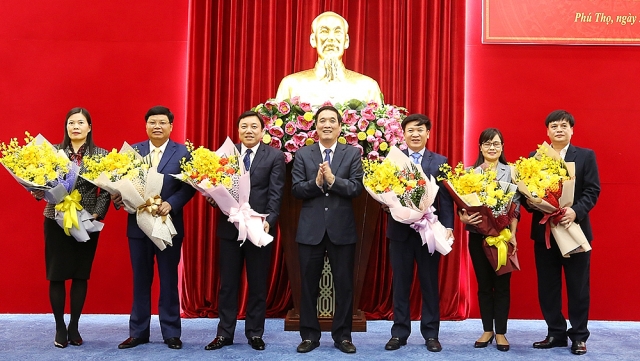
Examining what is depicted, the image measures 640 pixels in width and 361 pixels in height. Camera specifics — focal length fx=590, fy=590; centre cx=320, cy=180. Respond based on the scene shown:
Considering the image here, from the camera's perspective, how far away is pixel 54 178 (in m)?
3.36

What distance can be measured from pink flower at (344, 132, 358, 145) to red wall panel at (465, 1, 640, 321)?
1.40 metres

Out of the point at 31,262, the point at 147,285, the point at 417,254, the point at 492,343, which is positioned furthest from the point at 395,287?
the point at 31,262

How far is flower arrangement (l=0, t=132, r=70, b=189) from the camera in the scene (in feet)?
10.9

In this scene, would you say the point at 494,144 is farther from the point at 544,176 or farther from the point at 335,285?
the point at 335,285

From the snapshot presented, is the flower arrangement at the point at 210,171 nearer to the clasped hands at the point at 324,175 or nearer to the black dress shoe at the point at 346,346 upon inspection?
the clasped hands at the point at 324,175

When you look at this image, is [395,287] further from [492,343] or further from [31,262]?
[31,262]

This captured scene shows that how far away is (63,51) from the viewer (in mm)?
4879

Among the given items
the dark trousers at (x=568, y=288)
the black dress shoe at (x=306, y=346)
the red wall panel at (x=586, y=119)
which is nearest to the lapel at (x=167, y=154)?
the black dress shoe at (x=306, y=346)

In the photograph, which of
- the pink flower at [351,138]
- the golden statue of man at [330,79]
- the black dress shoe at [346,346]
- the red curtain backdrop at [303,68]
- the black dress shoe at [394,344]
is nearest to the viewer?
the black dress shoe at [346,346]

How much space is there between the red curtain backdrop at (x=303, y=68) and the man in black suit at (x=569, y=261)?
112 cm

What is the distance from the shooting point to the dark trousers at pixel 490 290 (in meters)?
3.61

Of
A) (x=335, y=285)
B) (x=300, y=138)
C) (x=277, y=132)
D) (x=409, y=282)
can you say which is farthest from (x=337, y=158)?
(x=409, y=282)

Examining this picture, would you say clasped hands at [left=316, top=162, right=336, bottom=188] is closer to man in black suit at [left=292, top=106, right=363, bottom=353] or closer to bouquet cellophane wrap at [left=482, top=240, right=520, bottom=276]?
man in black suit at [left=292, top=106, right=363, bottom=353]

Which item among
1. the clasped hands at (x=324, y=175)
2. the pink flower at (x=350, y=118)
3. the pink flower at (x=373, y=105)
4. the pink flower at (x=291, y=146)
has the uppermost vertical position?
the pink flower at (x=373, y=105)
